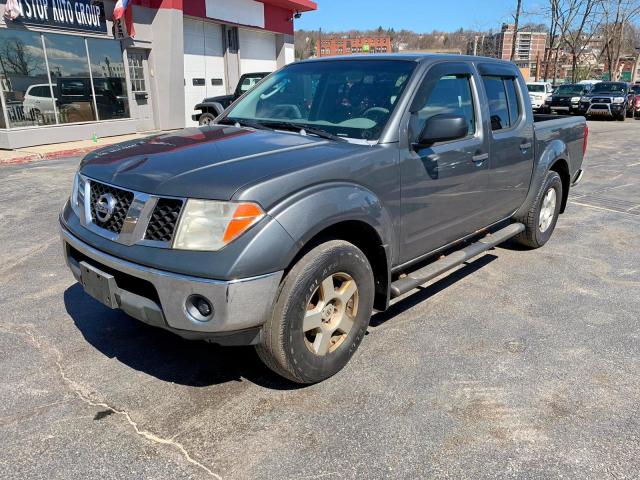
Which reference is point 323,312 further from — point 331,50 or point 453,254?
point 331,50

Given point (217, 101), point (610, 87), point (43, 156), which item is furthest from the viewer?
point (610, 87)

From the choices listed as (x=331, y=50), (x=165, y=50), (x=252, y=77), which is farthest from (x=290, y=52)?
(x=331, y=50)

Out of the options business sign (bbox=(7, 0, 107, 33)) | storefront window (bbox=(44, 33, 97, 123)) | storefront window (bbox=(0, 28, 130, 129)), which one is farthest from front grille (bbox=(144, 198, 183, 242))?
storefront window (bbox=(44, 33, 97, 123))

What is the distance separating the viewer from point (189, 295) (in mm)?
2402

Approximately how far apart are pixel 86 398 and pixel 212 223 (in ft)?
4.28

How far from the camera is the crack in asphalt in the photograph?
2418 millimetres

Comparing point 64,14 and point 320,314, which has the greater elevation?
point 64,14

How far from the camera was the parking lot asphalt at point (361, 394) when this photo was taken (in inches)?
94.7

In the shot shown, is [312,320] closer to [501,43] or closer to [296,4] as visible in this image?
[296,4]

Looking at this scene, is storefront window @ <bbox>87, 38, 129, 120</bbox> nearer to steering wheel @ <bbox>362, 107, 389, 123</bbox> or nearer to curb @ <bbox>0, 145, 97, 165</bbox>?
curb @ <bbox>0, 145, 97, 165</bbox>

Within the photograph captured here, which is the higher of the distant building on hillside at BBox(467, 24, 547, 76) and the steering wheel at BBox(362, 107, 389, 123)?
the distant building on hillside at BBox(467, 24, 547, 76)

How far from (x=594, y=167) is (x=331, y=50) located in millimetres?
60096

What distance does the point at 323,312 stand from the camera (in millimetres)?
2883

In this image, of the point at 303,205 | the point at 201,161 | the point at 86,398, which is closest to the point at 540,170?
the point at 303,205
